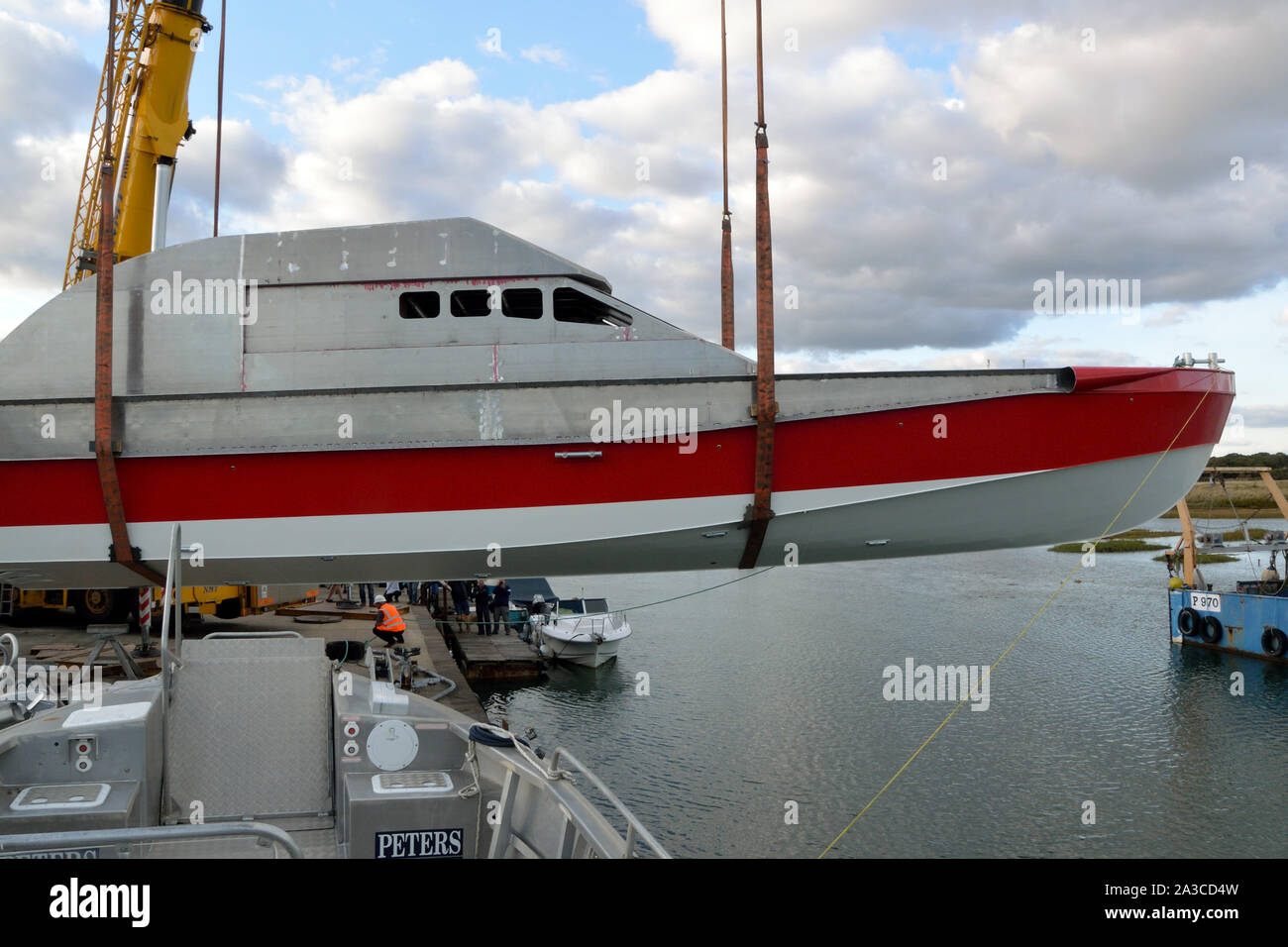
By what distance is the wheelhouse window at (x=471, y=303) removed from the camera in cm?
825

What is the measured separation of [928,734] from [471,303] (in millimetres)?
15895

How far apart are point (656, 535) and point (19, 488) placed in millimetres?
5944

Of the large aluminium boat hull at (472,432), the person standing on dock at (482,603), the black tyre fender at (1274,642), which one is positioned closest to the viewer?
the large aluminium boat hull at (472,432)

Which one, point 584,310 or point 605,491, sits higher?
point 584,310

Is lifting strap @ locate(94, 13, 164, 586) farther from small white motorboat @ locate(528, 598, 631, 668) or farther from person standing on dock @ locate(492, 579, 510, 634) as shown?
person standing on dock @ locate(492, 579, 510, 634)

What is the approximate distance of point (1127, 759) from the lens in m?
18.2

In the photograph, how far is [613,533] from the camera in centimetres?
793

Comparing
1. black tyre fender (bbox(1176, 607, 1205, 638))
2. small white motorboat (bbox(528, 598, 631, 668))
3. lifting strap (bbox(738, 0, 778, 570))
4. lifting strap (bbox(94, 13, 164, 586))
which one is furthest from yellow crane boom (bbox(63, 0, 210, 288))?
black tyre fender (bbox(1176, 607, 1205, 638))

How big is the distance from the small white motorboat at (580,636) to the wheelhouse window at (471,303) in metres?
20.1

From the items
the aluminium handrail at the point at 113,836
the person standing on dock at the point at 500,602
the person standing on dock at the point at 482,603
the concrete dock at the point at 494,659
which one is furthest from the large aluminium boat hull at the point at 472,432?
the person standing on dock at the point at 500,602

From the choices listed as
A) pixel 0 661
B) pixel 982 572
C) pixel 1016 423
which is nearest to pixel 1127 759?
pixel 1016 423

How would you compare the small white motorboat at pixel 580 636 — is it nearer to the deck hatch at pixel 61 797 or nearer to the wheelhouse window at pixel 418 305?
the wheelhouse window at pixel 418 305

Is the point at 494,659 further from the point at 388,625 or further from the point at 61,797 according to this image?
the point at 61,797

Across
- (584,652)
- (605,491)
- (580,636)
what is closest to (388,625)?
(605,491)
